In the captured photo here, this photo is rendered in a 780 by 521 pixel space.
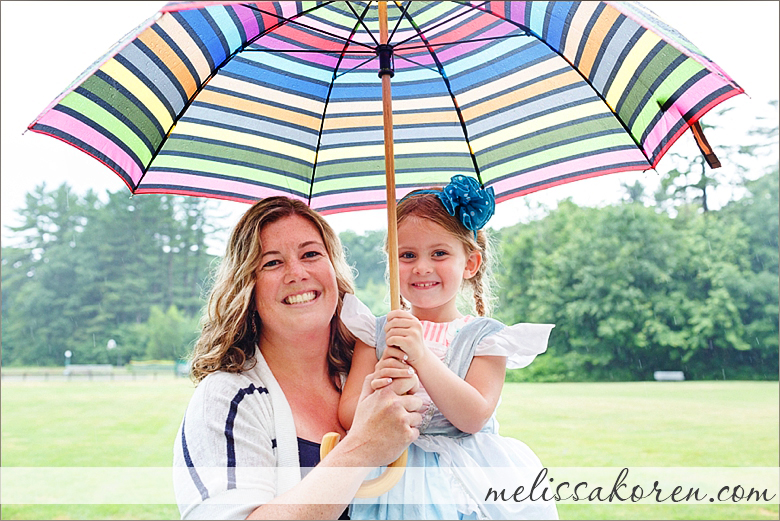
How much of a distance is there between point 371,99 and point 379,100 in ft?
0.11

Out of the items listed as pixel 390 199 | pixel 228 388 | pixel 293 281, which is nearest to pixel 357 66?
pixel 390 199

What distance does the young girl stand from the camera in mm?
1731

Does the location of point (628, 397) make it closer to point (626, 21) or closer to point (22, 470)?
point (22, 470)

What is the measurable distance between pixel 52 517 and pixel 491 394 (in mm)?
15937

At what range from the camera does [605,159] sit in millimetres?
2098

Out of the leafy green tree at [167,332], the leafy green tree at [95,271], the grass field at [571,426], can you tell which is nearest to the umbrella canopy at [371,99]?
the grass field at [571,426]

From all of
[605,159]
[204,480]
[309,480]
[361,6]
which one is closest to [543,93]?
[605,159]

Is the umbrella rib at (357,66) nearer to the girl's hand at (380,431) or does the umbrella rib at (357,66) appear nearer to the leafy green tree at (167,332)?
the girl's hand at (380,431)

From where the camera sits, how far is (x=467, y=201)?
6.92 feet

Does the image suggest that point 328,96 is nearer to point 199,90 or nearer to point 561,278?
point 199,90

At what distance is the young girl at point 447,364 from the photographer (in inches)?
68.2

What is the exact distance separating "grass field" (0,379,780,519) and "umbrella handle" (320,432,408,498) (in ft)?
54.2

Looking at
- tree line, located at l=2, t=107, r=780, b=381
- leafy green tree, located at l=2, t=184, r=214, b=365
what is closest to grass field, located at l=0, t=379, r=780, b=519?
tree line, located at l=2, t=107, r=780, b=381

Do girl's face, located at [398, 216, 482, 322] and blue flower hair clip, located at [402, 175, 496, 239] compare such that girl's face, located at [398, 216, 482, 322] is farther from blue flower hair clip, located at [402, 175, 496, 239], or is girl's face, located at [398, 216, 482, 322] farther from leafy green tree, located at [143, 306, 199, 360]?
leafy green tree, located at [143, 306, 199, 360]
